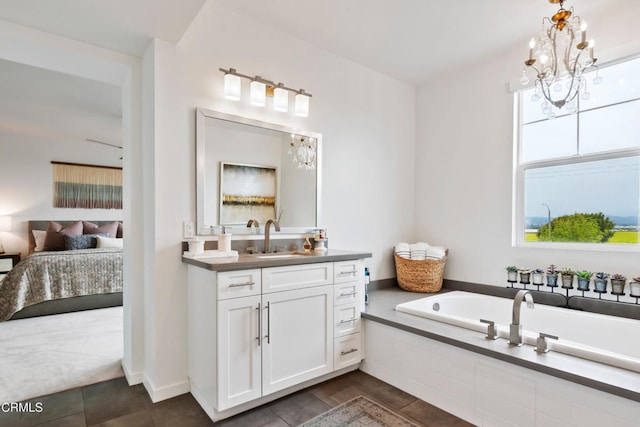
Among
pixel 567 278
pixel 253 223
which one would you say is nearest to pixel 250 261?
pixel 253 223

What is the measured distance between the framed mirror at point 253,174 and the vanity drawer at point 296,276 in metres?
0.57

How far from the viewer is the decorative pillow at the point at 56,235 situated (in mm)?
5551

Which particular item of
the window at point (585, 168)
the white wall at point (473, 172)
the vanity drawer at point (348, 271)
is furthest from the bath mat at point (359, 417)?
the window at point (585, 168)

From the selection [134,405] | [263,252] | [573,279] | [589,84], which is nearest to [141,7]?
[263,252]

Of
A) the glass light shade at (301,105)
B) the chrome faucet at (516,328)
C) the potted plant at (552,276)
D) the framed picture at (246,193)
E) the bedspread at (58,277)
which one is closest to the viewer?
the chrome faucet at (516,328)

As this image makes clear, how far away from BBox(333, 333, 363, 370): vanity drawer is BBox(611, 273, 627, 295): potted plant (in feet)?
5.86

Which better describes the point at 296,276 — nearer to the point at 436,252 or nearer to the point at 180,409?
the point at 180,409

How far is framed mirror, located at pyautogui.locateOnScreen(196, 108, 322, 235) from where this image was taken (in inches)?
95.3

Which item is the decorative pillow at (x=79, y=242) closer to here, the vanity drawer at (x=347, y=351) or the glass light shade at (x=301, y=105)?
the glass light shade at (x=301, y=105)

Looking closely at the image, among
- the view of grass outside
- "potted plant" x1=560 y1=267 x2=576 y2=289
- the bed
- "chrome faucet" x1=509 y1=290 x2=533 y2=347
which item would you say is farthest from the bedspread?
the view of grass outside

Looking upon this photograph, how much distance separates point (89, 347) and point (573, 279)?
4092 mm

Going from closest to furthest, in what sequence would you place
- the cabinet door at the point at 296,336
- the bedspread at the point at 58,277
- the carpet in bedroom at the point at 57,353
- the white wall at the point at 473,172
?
the cabinet door at the point at 296,336, the carpet in bedroom at the point at 57,353, the white wall at the point at 473,172, the bedspread at the point at 58,277

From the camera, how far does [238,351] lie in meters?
1.96

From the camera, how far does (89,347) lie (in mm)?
3080
